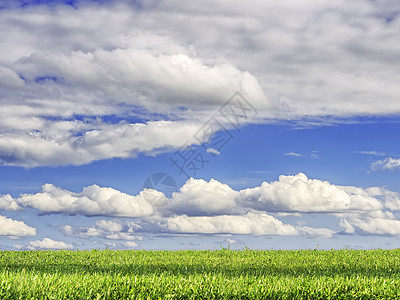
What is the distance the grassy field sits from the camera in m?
8.18

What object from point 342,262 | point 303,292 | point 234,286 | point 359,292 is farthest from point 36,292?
point 342,262

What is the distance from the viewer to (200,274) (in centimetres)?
1046

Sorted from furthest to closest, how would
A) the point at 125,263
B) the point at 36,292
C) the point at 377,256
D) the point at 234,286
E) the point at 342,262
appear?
1. the point at 377,256
2. the point at 342,262
3. the point at 125,263
4. the point at 234,286
5. the point at 36,292

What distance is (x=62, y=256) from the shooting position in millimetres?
14977

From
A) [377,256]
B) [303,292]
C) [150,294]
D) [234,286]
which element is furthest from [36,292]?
[377,256]

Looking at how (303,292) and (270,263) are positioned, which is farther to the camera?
(270,263)

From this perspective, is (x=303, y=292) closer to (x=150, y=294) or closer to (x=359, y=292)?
(x=359, y=292)

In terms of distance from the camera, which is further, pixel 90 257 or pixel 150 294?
pixel 90 257

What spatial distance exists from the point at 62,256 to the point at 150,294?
7871 mm

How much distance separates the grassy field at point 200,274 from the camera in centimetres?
818

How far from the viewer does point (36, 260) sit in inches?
547

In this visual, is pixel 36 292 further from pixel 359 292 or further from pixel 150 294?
pixel 359 292

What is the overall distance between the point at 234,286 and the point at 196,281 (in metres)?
0.83

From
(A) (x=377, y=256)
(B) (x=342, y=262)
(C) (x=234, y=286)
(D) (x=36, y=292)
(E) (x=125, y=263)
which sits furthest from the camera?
(A) (x=377, y=256)
